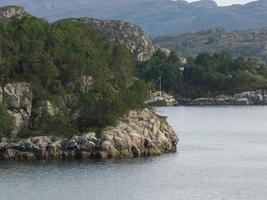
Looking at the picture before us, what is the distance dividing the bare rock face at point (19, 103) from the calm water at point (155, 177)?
8.17 metres

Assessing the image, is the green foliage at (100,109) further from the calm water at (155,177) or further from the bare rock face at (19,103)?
the calm water at (155,177)

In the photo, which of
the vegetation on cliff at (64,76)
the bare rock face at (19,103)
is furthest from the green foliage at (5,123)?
the bare rock face at (19,103)

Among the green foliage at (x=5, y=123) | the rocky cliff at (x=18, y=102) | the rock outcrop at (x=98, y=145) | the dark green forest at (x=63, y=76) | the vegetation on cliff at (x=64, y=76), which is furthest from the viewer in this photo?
the vegetation on cliff at (x=64, y=76)

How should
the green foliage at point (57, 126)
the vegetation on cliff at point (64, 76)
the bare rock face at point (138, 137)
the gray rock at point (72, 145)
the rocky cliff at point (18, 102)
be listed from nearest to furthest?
the gray rock at point (72, 145) → the bare rock face at point (138, 137) → the green foliage at point (57, 126) → the rocky cliff at point (18, 102) → the vegetation on cliff at point (64, 76)

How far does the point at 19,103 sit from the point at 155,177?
23.3 m

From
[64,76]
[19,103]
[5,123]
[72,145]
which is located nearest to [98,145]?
[72,145]

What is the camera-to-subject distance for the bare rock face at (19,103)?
100750 millimetres

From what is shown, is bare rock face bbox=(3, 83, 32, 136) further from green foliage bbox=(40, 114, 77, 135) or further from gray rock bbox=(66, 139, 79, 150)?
gray rock bbox=(66, 139, 79, 150)

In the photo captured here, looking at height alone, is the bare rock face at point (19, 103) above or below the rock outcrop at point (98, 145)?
above

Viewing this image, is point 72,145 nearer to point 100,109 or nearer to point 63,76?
point 100,109

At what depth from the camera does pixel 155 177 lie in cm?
8800

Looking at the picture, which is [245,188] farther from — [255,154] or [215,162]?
[255,154]

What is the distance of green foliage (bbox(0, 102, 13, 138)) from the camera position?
3819 inches

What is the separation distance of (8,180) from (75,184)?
23.5ft
